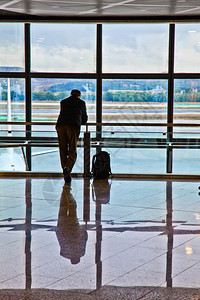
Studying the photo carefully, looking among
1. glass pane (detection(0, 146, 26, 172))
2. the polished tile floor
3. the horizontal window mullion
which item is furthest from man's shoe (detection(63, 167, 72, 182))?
the horizontal window mullion

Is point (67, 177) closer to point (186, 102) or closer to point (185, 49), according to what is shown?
point (186, 102)

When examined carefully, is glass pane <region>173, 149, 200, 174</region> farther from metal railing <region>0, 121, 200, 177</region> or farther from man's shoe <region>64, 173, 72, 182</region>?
man's shoe <region>64, 173, 72, 182</region>

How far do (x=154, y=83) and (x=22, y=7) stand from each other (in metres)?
4.26

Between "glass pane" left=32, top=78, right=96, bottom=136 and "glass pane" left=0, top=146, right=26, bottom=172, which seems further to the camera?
"glass pane" left=32, top=78, right=96, bottom=136

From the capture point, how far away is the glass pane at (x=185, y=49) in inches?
452

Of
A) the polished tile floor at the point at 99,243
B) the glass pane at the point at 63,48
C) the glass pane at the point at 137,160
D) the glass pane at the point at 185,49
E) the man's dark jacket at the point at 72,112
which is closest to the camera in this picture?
the polished tile floor at the point at 99,243

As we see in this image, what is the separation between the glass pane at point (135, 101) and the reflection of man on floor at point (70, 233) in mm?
6022

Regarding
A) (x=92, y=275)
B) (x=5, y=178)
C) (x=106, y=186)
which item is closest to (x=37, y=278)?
(x=92, y=275)

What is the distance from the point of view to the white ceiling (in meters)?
7.80

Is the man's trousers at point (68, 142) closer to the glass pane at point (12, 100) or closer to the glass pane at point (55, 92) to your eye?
the glass pane at point (55, 92)

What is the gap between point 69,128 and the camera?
734 centimetres

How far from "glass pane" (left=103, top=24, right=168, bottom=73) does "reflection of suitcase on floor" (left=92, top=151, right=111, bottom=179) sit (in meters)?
4.17

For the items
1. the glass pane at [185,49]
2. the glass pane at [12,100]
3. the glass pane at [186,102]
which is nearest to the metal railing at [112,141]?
the glass pane at [12,100]

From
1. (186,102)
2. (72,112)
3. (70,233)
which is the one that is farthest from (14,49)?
(70,233)
